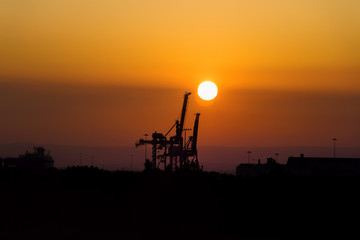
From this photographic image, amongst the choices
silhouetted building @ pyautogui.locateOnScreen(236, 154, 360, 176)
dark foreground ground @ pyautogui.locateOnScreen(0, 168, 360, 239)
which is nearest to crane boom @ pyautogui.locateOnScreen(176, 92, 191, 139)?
silhouetted building @ pyautogui.locateOnScreen(236, 154, 360, 176)

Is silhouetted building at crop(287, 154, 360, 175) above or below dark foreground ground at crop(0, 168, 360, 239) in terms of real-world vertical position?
above

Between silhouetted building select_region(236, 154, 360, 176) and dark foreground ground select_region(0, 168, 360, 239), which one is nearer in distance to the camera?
dark foreground ground select_region(0, 168, 360, 239)

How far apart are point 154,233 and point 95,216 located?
7292mm

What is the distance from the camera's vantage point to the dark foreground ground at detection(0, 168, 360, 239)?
43.9 meters

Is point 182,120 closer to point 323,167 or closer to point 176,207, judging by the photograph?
point 323,167

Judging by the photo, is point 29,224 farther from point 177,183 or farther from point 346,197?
point 346,197

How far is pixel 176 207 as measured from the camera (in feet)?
170

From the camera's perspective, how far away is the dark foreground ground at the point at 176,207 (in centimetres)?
4391

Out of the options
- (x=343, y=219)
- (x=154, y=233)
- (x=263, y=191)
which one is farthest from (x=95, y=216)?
(x=343, y=219)

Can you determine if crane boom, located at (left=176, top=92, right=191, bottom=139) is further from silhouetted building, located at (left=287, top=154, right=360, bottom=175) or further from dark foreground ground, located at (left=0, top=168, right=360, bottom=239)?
dark foreground ground, located at (left=0, top=168, right=360, bottom=239)

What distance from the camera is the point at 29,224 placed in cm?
4416

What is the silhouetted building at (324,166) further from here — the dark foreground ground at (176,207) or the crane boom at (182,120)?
the dark foreground ground at (176,207)

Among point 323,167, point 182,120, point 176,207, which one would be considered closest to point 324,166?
point 323,167

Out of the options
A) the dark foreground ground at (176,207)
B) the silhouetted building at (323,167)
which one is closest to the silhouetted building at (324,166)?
the silhouetted building at (323,167)
